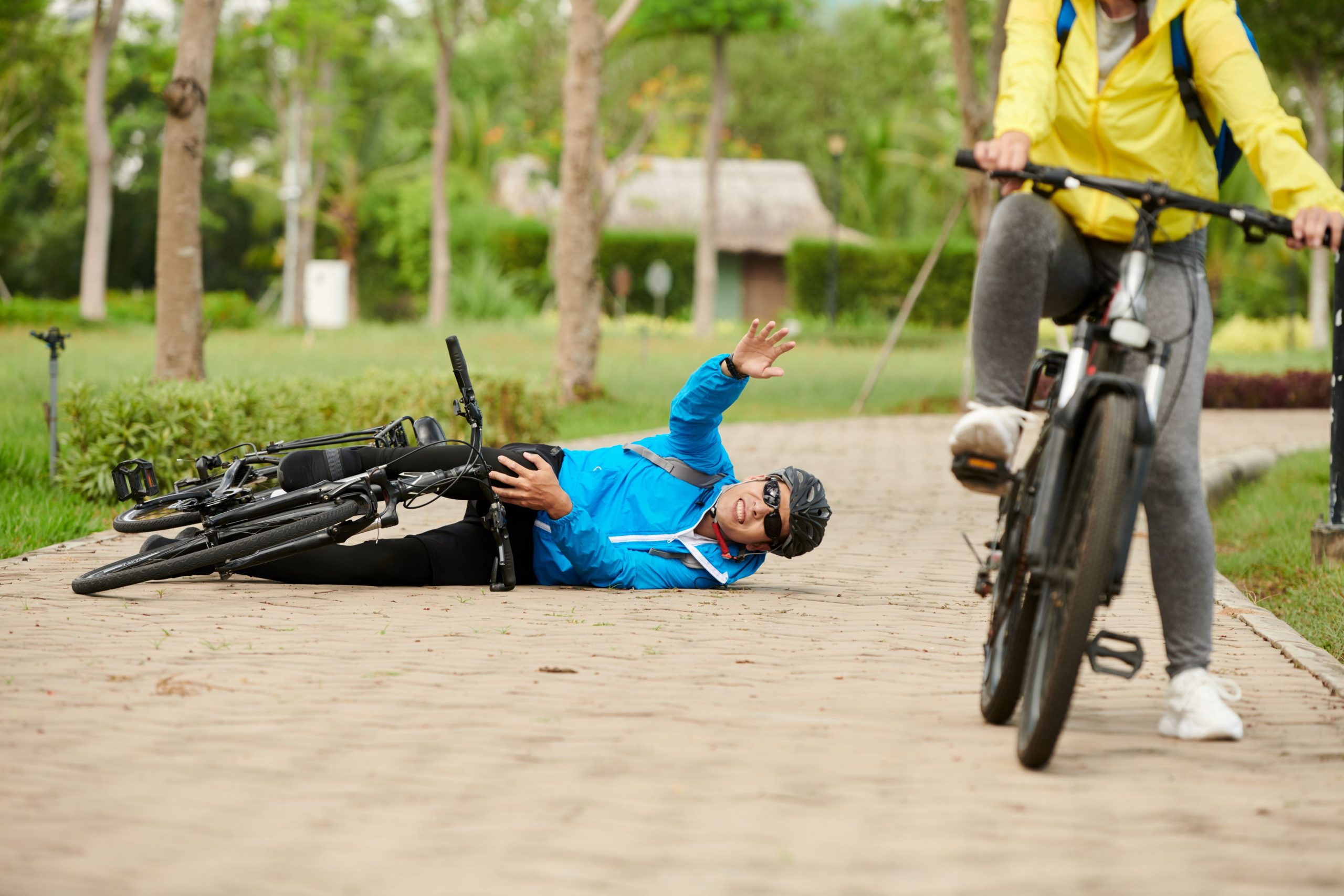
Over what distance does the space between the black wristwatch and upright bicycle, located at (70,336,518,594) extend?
918 millimetres

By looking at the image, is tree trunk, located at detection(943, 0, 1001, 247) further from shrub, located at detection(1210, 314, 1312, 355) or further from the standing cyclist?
shrub, located at detection(1210, 314, 1312, 355)

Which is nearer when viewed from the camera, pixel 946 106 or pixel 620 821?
pixel 620 821

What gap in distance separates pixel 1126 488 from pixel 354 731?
6.19 feet

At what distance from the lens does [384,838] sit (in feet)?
9.03

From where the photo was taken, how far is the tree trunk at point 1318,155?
2950 centimetres

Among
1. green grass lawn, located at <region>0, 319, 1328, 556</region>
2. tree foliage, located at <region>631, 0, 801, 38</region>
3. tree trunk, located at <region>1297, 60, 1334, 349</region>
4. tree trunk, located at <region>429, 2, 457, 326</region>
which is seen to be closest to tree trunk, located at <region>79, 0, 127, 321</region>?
green grass lawn, located at <region>0, 319, 1328, 556</region>

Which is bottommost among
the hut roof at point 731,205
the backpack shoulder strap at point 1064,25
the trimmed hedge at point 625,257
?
the backpack shoulder strap at point 1064,25

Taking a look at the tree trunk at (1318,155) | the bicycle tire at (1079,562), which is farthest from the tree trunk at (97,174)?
the bicycle tire at (1079,562)

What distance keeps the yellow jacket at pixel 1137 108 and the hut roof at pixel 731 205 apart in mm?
40052

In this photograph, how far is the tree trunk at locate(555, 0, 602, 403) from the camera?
648 inches

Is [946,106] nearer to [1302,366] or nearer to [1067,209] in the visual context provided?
[1302,366]

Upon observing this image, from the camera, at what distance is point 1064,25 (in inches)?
142

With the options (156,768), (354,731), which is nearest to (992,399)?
(354,731)

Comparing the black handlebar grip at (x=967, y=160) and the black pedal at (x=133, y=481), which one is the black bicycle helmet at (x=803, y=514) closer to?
the black handlebar grip at (x=967, y=160)
